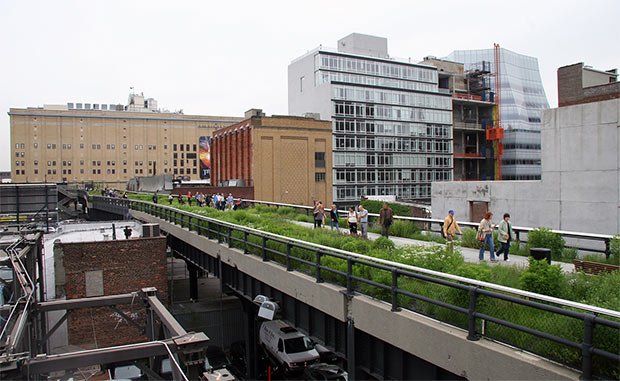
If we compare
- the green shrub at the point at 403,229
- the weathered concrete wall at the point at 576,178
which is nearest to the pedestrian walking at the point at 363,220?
the green shrub at the point at 403,229

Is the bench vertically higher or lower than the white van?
higher

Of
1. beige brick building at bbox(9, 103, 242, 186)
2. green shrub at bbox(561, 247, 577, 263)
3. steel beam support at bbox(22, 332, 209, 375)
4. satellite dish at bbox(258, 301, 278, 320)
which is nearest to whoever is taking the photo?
steel beam support at bbox(22, 332, 209, 375)

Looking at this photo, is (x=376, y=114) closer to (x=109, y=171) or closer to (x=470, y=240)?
(x=470, y=240)

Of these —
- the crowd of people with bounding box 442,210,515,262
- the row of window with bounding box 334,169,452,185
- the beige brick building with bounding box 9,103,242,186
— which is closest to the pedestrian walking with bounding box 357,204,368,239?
the crowd of people with bounding box 442,210,515,262

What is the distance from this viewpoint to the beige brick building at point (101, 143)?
389 feet

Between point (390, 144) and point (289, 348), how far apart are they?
65.6 meters

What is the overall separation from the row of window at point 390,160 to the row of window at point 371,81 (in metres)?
12.1

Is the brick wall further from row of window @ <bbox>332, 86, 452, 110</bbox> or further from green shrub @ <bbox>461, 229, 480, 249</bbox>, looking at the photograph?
row of window @ <bbox>332, 86, 452, 110</bbox>

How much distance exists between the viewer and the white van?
70.5 feet

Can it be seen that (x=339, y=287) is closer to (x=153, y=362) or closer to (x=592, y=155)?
(x=153, y=362)

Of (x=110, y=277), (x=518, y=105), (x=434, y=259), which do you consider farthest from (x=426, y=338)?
(x=518, y=105)

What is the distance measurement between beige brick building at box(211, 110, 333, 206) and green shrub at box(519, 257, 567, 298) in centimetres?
6010

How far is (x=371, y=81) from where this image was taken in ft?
271

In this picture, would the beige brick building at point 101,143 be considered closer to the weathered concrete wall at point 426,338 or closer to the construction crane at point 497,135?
the construction crane at point 497,135
